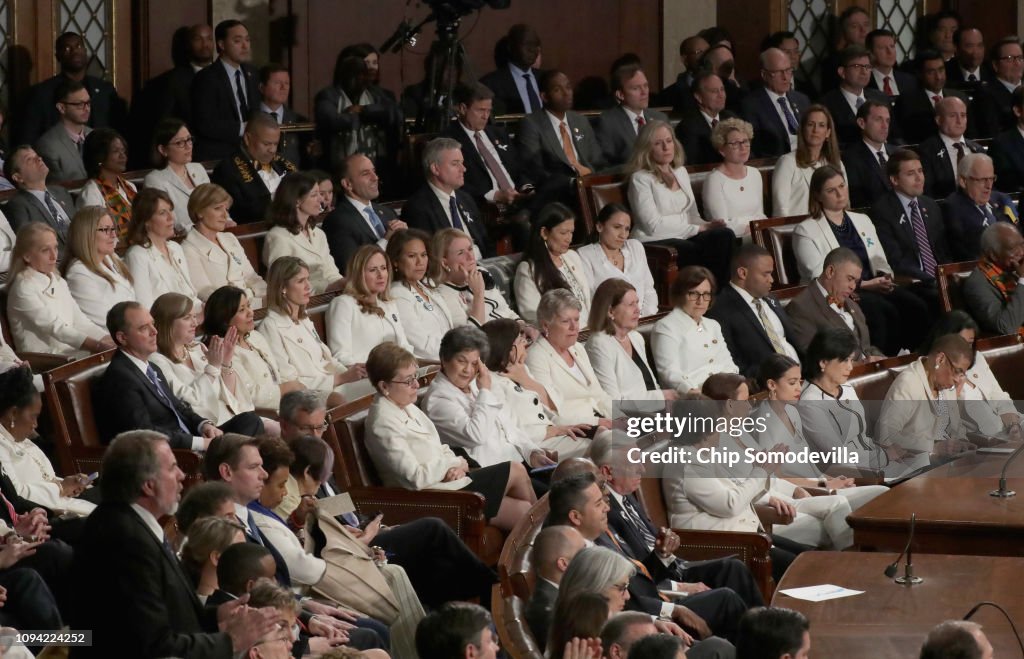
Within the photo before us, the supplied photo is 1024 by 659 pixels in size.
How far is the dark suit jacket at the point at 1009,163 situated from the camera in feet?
31.3

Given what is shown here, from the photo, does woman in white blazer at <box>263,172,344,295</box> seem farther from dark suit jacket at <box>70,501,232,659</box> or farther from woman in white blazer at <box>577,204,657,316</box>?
dark suit jacket at <box>70,501,232,659</box>

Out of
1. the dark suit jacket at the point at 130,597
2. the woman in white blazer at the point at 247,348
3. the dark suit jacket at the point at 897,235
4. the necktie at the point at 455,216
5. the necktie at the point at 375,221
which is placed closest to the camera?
the dark suit jacket at the point at 130,597

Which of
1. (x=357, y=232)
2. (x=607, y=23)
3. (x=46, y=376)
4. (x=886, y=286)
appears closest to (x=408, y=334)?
(x=357, y=232)

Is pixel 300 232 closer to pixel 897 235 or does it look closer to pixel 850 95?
pixel 897 235

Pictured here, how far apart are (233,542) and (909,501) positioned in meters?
2.42

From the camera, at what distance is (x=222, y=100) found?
8.34 m

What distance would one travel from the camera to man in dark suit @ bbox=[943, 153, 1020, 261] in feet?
28.6

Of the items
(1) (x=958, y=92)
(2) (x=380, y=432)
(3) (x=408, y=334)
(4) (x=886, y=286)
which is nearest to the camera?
(2) (x=380, y=432)

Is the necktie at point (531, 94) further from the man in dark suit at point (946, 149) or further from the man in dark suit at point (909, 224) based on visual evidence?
the man in dark suit at point (946, 149)

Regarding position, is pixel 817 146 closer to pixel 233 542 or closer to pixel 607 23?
pixel 607 23

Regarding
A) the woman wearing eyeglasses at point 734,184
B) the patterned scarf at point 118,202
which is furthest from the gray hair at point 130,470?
the woman wearing eyeglasses at point 734,184

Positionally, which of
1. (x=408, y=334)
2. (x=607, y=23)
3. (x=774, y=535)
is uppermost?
(x=607, y=23)

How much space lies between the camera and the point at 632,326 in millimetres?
6945

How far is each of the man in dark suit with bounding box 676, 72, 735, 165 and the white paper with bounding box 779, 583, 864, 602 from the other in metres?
4.62
